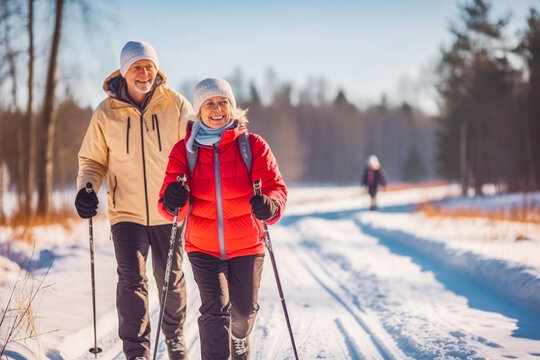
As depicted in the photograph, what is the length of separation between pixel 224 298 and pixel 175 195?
684 millimetres

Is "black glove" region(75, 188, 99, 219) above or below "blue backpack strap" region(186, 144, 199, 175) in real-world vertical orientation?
below

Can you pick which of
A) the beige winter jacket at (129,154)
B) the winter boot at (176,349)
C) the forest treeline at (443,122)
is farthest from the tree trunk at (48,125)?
the winter boot at (176,349)

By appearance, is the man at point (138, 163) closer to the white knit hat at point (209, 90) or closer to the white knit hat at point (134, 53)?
the white knit hat at point (134, 53)

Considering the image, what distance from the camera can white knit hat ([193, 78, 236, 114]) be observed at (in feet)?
9.61

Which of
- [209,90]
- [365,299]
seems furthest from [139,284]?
[365,299]

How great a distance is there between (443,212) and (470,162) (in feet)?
51.0

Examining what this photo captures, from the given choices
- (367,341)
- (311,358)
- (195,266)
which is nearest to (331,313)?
(367,341)

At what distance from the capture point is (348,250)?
8.83 m

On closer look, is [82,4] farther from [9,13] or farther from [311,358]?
[311,358]

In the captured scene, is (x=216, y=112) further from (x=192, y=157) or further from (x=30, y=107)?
(x=30, y=107)

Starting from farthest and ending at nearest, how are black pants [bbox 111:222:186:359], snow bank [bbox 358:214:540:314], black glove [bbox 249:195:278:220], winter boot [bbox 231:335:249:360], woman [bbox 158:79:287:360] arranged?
snow bank [bbox 358:214:540:314] < black pants [bbox 111:222:186:359] < winter boot [bbox 231:335:249:360] < woman [bbox 158:79:287:360] < black glove [bbox 249:195:278:220]

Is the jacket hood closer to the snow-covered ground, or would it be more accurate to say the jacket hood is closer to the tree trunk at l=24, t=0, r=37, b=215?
the snow-covered ground

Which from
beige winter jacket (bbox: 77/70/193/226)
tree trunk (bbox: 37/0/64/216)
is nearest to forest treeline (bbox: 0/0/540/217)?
tree trunk (bbox: 37/0/64/216)

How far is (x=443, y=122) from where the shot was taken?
31.5 meters
